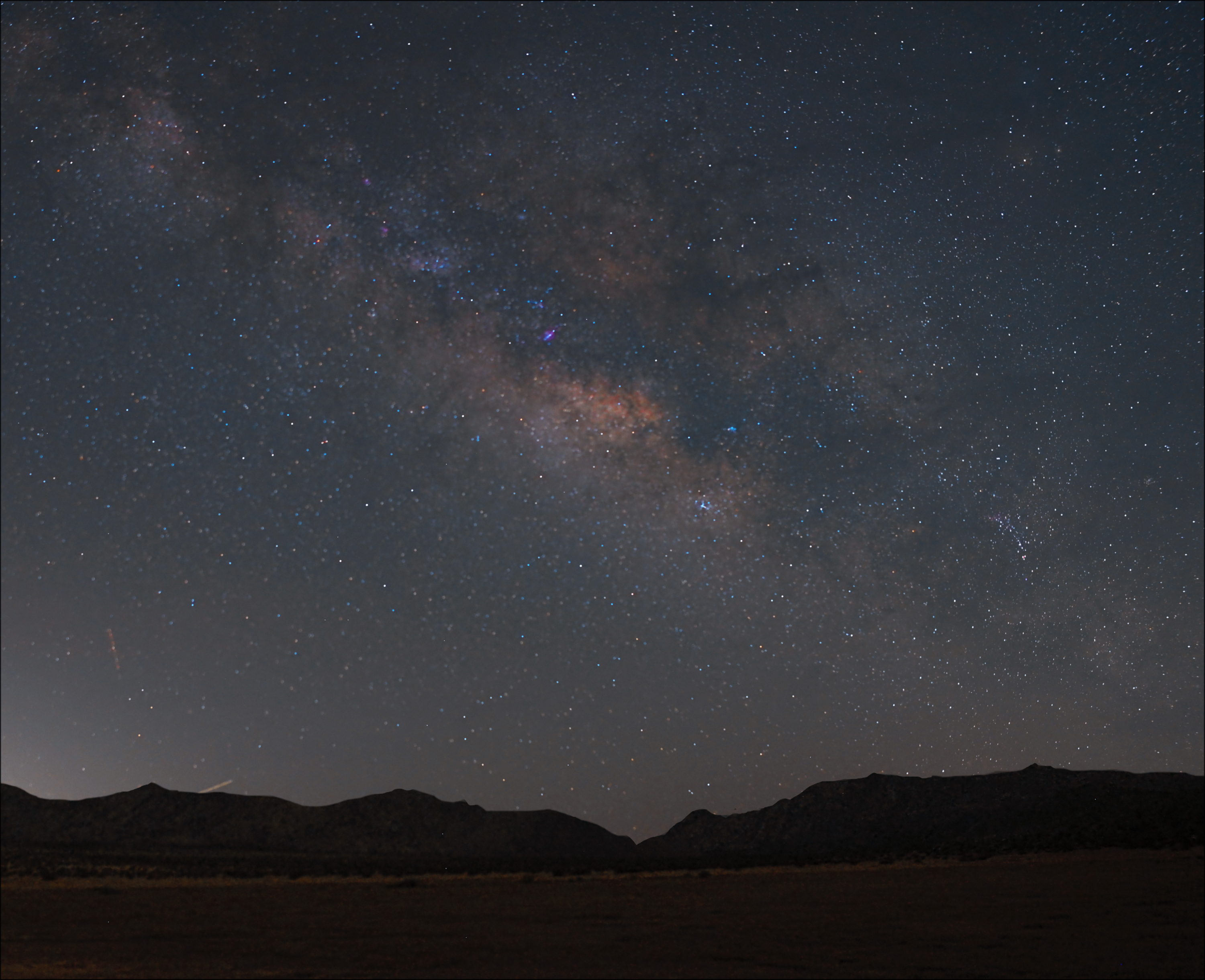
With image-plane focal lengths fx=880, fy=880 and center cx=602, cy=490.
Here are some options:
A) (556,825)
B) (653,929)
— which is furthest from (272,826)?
(653,929)

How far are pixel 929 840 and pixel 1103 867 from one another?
7688cm

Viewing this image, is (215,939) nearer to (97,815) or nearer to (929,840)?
(929,840)

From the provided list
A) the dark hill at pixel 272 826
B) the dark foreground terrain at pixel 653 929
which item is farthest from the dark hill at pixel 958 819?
the dark foreground terrain at pixel 653 929

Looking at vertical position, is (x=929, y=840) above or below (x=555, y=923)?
below

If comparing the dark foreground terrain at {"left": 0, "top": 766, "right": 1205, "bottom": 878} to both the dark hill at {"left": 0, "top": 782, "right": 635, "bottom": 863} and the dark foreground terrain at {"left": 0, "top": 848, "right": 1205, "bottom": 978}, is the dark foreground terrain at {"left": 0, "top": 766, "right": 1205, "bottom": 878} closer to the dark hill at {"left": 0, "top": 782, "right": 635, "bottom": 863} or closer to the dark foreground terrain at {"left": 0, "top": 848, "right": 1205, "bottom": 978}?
the dark hill at {"left": 0, "top": 782, "right": 635, "bottom": 863}

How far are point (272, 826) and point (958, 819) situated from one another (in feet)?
304

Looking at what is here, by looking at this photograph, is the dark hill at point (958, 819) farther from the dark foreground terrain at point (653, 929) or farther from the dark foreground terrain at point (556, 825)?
the dark foreground terrain at point (653, 929)

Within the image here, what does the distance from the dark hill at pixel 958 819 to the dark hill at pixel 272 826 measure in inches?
836

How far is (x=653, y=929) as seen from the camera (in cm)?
1897

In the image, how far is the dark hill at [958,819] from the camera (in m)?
52.8

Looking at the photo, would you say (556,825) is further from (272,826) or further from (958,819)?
(958,819)

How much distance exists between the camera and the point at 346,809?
135 meters

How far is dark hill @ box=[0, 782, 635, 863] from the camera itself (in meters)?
115

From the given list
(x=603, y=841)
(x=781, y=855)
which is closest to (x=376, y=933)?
(x=781, y=855)
